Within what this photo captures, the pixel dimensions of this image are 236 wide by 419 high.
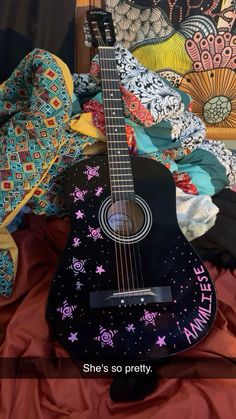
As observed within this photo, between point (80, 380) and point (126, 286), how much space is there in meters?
0.19

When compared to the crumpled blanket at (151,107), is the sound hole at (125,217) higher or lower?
lower

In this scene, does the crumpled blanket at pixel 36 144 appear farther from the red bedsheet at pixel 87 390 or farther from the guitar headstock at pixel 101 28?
the guitar headstock at pixel 101 28

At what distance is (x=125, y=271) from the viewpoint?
31.0 inches

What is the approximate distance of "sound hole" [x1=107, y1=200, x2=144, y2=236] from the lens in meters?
0.86

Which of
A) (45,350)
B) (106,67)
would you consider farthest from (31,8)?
(45,350)

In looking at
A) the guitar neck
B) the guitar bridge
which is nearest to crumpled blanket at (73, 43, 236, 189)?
the guitar neck

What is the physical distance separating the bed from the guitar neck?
11.2 inches

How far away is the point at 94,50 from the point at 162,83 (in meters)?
0.34

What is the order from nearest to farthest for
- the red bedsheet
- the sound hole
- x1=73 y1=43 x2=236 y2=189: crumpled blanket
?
the red bedsheet
the sound hole
x1=73 y1=43 x2=236 y2=189: crumpled blanket

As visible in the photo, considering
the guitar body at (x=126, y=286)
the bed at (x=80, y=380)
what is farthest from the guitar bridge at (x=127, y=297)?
the bed at (x=80, y=380)

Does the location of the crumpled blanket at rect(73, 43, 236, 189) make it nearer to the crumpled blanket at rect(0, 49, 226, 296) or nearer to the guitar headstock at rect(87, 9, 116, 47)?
the guitar headstock at rect(87, 9, 116, 47)

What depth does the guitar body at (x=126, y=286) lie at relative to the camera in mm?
729

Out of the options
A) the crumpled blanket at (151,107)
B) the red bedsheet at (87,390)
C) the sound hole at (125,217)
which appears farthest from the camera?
the crumpled blanket at (151,107)

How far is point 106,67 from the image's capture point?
1.02 m
